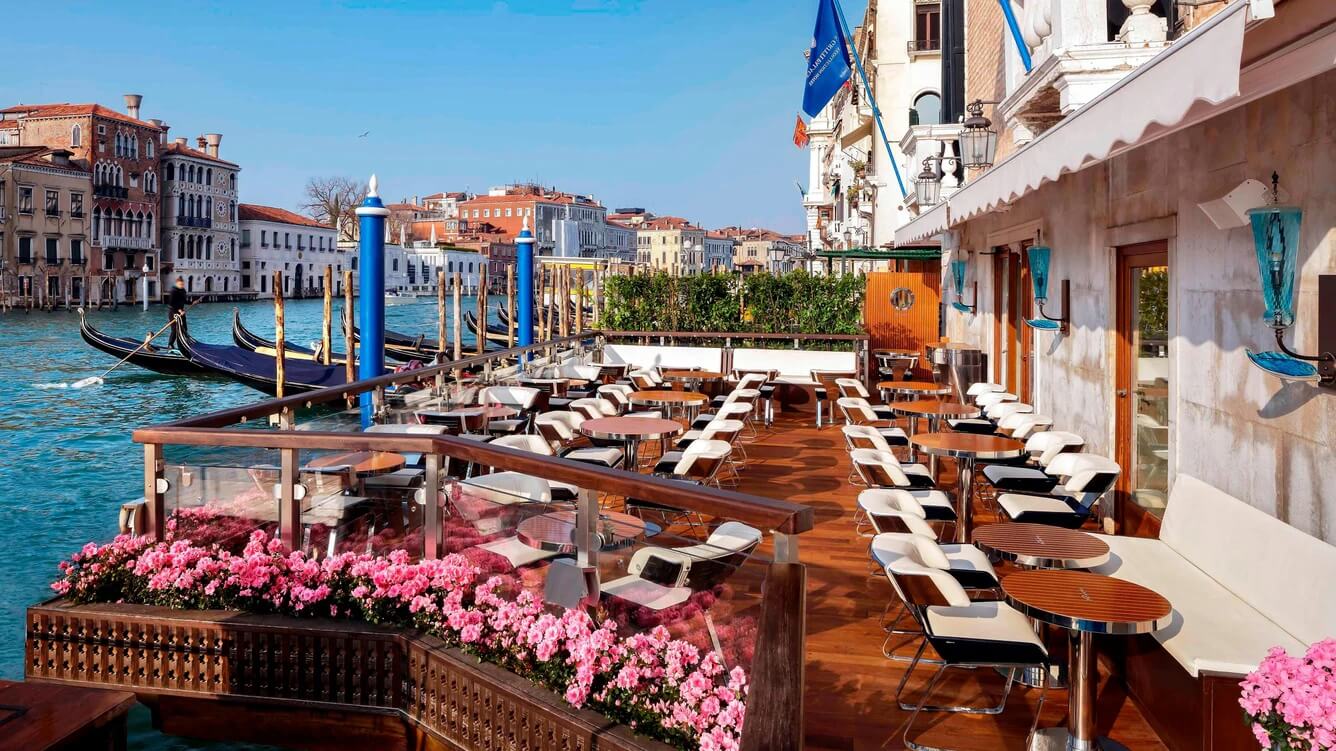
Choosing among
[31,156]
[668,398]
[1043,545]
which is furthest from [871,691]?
[31,156]

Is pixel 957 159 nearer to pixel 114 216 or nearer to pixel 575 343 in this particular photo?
pixel 575 343

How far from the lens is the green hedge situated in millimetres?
12805

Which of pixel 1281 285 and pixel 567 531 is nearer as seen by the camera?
pixel 567 531

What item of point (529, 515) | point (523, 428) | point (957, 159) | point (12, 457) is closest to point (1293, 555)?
point (529, 515)

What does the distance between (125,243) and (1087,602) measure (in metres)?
61.6

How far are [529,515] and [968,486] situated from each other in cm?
266

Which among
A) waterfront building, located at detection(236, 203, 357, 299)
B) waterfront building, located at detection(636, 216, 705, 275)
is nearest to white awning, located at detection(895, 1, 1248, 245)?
waterfront building, located at detection(236, 203, 357, 299)

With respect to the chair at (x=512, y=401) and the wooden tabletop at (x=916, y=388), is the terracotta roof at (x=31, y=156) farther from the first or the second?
the wooden tabletop at (x=916, y=388)

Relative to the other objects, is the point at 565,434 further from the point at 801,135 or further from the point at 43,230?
the point at 43,230

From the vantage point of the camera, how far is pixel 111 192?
5303 centimetres

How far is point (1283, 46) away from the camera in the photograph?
2559 mm

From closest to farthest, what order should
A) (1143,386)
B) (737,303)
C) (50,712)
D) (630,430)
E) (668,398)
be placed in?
(50,712) < (1143,386) < (630,430) < (668,398) < (737,303)

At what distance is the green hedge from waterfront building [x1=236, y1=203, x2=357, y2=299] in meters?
54.1

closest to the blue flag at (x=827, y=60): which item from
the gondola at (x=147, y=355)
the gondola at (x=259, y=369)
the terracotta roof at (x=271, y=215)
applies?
the gondola at (x=259, y=369)
